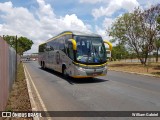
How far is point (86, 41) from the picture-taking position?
1778 cm

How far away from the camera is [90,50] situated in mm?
17469

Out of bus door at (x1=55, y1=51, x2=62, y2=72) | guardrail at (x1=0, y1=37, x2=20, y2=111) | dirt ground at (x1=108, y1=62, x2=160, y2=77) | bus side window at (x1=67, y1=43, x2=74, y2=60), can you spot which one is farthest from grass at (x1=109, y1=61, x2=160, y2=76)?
guardrail at (x1=0, y1=37, x2=20, y2=111)

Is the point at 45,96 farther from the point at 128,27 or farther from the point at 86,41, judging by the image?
the point at 128,27

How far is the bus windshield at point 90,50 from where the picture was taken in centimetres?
1731

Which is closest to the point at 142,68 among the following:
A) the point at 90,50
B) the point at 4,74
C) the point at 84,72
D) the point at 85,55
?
the point at 90,50

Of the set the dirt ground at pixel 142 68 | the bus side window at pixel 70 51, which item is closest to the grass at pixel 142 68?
the dirt ground at pixel 142 68

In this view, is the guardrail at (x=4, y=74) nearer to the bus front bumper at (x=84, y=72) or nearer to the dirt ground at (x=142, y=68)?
the bus front bumper at (x=84, y=72)

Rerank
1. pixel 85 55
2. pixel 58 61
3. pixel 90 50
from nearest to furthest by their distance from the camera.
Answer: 1. pixel 85 55
2. pixel 90 50
3. pixel 58 61

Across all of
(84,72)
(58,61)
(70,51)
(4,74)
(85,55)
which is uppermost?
(70,51)

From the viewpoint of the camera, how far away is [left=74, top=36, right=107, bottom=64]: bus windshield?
17311mm

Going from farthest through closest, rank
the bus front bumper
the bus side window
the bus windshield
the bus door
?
the bus door < the bus side window < the bus windshield < the bus front bumper

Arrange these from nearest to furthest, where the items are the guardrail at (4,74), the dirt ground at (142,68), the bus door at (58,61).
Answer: the guardrail at (4,74), the bus door at (58,61), the dirt ground at (142,68)

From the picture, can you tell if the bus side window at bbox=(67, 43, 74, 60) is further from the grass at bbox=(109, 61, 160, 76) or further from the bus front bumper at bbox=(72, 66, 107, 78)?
the grass at bbox=(109, 61, 160, 76)

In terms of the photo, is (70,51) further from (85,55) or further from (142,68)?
(142,68)
